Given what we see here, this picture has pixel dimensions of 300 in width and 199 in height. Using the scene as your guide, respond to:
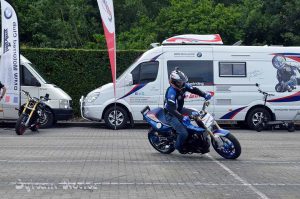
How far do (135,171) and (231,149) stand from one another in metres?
2.34

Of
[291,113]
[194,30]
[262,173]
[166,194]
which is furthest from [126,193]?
[194,30]

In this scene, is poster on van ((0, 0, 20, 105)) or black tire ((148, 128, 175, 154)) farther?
poster on van ((0, 0, 20, 105))

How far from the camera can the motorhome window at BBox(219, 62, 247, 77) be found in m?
19.6

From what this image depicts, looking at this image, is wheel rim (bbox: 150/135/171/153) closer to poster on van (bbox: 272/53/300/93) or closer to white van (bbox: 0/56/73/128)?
white van (bbox: 0/56/73/128)

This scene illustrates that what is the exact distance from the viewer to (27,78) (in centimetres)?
1966

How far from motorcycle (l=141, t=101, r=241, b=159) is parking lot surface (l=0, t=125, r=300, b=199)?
0.19 metres

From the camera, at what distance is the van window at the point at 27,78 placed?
19625 mm

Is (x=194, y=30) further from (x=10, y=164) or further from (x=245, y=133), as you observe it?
(x=10, y=164)

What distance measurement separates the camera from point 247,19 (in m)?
35.1

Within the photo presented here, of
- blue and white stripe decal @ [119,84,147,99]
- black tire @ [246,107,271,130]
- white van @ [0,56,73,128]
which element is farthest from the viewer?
black tire @ [246,107,271,130]

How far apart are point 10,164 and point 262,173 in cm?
444

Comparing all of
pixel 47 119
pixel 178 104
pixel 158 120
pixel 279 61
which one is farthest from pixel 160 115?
pixel 279 61

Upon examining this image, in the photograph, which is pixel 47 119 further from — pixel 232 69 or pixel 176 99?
pixel 176 99

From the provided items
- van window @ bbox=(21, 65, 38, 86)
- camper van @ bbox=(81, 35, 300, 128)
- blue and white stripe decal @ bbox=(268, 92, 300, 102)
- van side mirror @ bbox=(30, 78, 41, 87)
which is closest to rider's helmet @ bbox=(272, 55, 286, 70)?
camper van @ bbox=(81, 35, 300, 128)
